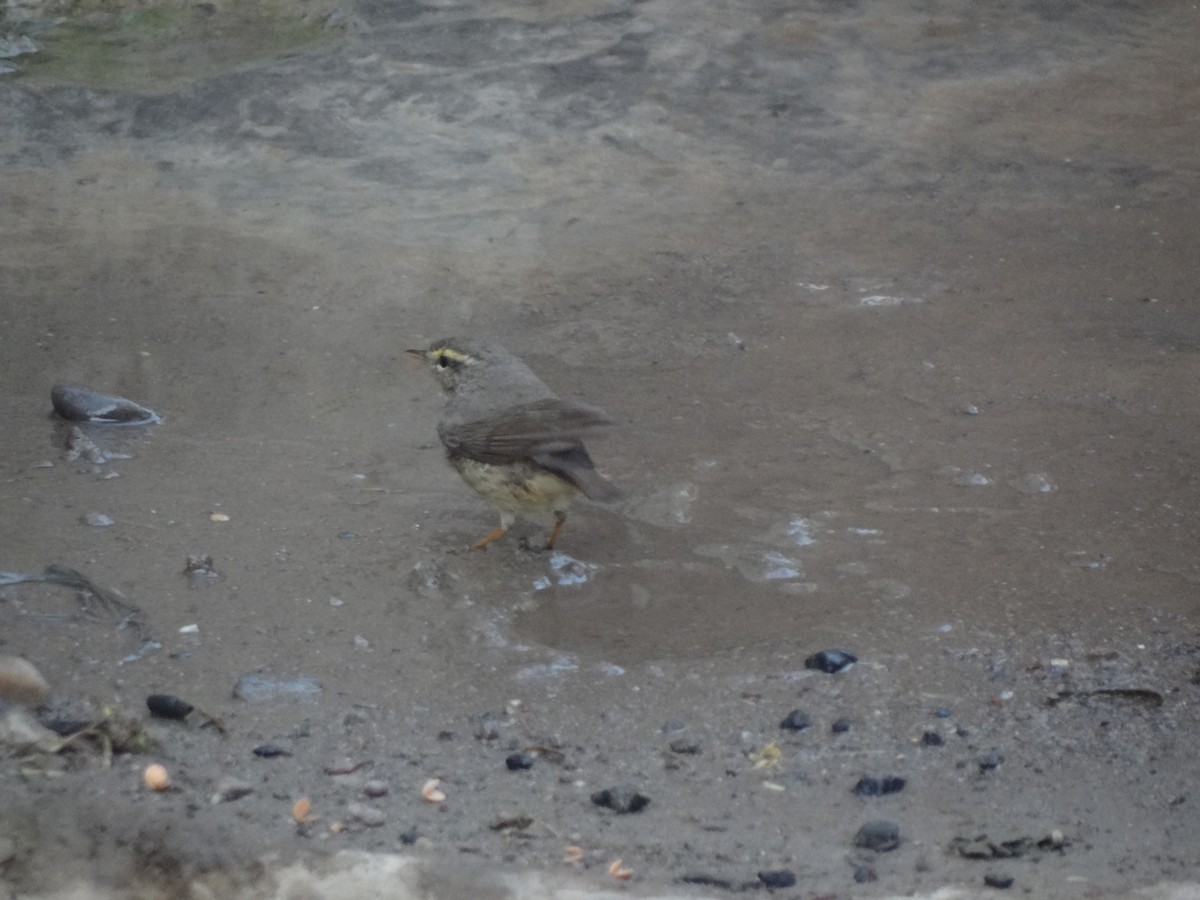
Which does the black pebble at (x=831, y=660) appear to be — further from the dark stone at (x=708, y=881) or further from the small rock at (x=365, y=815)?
the small rock at (x=365, y=815)

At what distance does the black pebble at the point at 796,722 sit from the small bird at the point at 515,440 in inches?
44.7

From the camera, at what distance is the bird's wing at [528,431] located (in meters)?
5.53

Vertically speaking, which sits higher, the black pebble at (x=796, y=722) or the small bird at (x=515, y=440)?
the small bird at (x=515, y=440)

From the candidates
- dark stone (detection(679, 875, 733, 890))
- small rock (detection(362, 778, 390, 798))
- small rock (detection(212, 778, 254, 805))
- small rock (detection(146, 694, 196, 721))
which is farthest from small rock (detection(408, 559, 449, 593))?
dark stone (detection(679, 875, 733, 890))

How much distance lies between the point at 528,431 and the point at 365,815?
198 centimetres

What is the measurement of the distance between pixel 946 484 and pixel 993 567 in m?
0.67

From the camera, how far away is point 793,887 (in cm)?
369

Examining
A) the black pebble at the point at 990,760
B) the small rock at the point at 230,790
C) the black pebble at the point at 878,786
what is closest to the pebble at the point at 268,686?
the small rock at the point at 230,790

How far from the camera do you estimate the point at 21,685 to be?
14.6ft

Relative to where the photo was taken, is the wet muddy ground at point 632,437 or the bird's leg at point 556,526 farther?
the bird's leg at point 556,526

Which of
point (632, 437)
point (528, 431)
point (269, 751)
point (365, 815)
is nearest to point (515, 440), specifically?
point (528, 431)

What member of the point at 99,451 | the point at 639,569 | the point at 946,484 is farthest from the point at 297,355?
the point at 946,484

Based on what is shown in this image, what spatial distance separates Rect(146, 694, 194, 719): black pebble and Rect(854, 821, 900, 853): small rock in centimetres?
192

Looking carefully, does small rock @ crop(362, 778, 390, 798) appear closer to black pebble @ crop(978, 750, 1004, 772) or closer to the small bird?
the small bird
